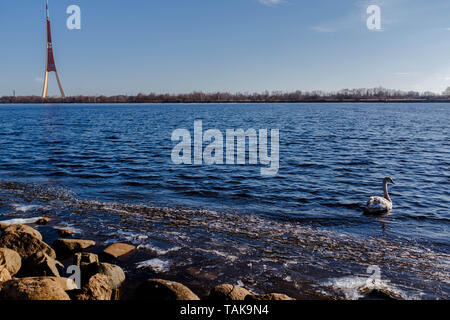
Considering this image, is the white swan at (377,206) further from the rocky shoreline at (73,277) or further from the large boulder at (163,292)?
the large boulder at (163,292)

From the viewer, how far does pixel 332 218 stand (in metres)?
11.7

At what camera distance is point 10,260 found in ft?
23.5

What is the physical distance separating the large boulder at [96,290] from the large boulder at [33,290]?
0.85 feet

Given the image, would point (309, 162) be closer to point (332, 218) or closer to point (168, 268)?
point (332, 218)

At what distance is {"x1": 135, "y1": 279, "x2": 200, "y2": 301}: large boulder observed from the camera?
6.11 m

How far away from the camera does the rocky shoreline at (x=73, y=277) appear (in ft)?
18.8

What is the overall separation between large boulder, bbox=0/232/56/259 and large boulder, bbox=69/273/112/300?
243cm

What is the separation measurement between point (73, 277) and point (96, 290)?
133 centimetres

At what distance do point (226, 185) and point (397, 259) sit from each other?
350 inches

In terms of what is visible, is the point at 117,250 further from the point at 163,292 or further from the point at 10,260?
the point at 163,292

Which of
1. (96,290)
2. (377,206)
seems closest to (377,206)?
(377,206)

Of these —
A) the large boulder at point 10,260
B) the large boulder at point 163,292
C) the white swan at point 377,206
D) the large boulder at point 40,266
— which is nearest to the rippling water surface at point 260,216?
the white swan at point 377,206

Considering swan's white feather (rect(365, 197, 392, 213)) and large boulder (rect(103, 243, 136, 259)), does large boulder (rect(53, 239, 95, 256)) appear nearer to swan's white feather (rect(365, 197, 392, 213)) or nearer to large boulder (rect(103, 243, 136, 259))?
large boulder (rect(103, 243, 136, 259))
